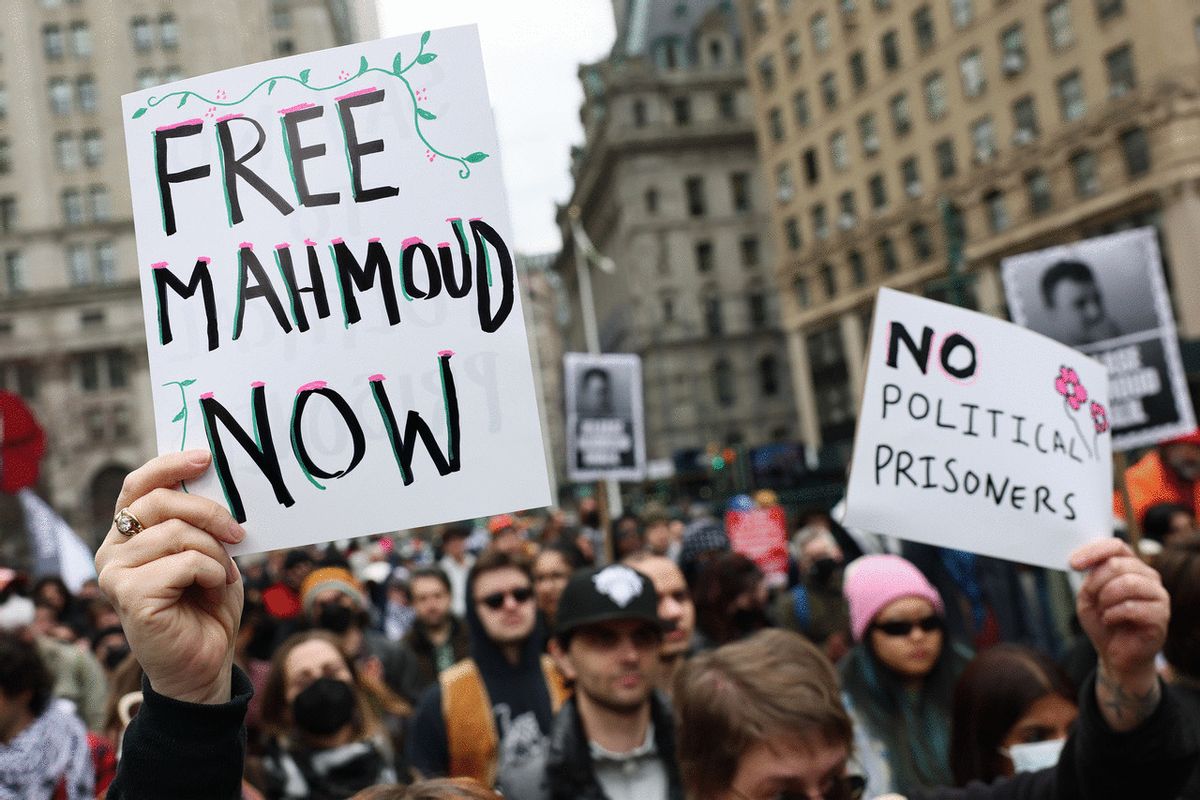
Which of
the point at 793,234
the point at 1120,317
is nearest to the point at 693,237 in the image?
the point at 793,234

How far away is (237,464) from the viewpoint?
177 cm

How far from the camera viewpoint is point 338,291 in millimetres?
1852

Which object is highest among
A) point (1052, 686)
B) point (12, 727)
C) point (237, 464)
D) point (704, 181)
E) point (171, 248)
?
point (704, 181)

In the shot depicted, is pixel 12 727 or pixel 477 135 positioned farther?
pixel 12 727

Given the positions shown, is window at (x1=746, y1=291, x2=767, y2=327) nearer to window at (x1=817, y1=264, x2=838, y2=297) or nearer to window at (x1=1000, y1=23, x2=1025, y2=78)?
window at (x1=817, y1=264, x2=838, y2=297)

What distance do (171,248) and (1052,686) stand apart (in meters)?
2.39

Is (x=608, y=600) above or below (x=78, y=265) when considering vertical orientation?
below

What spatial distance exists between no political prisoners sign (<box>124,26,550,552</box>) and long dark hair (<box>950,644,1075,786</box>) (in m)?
1.75

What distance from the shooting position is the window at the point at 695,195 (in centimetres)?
6059

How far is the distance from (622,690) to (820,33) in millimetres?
45906

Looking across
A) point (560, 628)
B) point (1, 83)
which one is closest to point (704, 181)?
point (1, 83)

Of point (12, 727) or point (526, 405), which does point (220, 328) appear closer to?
point (526, 405)

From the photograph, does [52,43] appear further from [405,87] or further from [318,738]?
[405,87]

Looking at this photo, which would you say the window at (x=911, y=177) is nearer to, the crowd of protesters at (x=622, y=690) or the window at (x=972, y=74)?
the window at (x=972, y=74)
